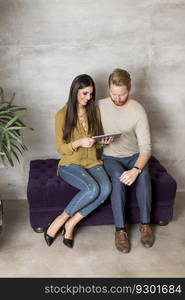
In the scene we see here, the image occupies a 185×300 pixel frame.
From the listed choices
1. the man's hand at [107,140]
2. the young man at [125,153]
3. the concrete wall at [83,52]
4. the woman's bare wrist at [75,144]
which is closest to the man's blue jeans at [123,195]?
the young man at [125,153]

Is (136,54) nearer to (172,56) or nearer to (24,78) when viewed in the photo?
(172,56)

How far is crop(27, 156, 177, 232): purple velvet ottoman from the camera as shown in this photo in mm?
3221

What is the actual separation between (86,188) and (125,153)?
545 millimetres

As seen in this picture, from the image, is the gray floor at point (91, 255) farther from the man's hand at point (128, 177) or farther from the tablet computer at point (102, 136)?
the tablet computer at point (102, 136)

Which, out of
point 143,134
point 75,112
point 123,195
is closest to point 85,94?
point 75,112

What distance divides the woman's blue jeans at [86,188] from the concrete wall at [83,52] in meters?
0.80

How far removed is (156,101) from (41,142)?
1.25 metres

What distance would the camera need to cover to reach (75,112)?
320 centimetres

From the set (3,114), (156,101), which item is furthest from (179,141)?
(3,114)

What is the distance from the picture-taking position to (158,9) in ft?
11.9

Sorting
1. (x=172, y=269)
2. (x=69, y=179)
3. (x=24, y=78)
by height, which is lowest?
(x=172, y=269)

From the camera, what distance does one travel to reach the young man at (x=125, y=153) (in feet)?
10.3

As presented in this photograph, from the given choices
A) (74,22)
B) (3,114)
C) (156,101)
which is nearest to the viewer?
(3,114)

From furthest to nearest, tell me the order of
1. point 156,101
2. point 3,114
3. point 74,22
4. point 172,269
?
point 156,101, point 74,22, point 3,114, point 172,269
